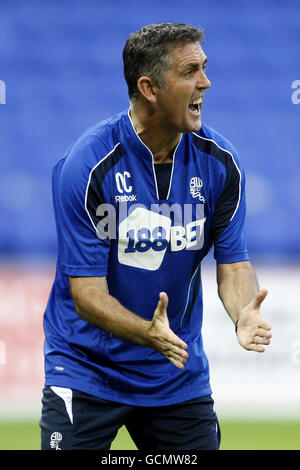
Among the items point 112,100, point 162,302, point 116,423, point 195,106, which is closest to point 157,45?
point 195,106

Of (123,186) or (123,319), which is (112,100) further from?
(123,319)

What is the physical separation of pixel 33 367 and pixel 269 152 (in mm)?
3887

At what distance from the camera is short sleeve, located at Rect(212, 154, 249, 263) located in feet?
11.3

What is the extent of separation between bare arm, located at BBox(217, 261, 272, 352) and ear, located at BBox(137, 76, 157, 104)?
779 mm

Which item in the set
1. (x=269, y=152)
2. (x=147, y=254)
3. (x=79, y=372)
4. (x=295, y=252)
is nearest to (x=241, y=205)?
(x=147, y=254)

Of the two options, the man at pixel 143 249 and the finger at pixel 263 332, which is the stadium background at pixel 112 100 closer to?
the man at pixel 143 249

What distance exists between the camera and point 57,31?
952cm

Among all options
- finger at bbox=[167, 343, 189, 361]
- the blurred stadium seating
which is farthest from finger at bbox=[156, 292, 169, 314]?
the blurred stadium seating

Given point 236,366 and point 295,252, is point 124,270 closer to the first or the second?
point 236,366

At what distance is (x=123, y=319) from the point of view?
3086 mm

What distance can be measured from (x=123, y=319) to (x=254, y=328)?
0.50m

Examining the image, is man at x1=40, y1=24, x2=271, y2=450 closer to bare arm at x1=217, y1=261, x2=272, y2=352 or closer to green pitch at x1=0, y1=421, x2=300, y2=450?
bare arm at x1=217, y1=261, x2=272, y2=352

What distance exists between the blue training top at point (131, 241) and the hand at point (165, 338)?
37cm

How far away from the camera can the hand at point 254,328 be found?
3088mm
